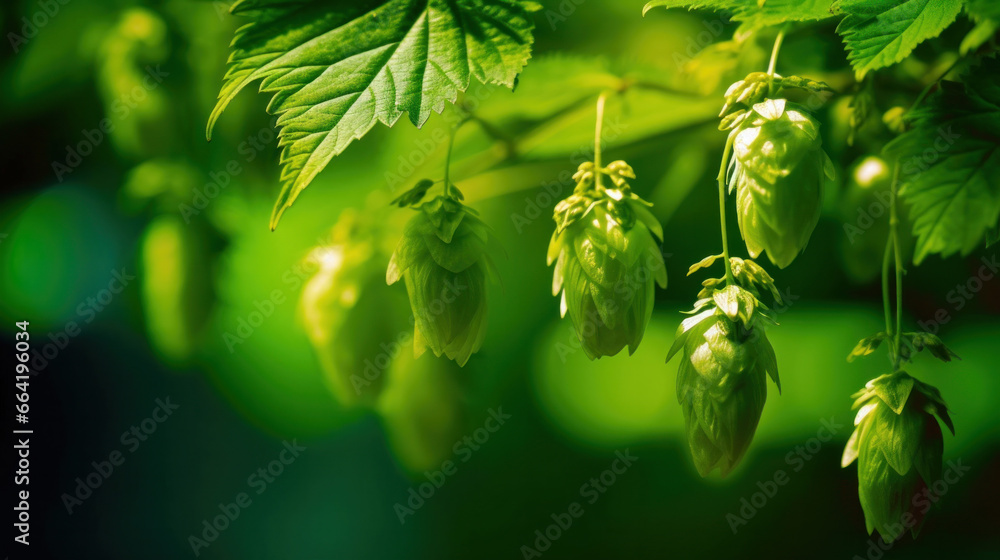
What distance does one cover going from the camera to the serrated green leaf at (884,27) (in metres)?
0.50

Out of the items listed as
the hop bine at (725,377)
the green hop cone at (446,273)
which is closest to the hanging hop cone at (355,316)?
the green hop cone at (446,273)

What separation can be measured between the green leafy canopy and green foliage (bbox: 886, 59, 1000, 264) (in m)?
0.29

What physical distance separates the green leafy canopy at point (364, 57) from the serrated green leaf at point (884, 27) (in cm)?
23

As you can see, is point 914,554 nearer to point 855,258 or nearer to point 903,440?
point 855,258

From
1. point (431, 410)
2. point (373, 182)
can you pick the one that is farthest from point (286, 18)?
point (373, 182)

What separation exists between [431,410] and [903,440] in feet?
1.71

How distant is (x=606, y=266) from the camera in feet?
1.77

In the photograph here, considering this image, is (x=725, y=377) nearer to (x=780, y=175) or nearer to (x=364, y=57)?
(x=780, y=175)

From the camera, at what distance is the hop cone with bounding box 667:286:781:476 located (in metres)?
0.52

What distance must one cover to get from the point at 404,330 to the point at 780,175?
52cm

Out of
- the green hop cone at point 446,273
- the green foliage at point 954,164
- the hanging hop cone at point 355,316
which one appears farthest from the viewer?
the hanging hop cone at point 355,316

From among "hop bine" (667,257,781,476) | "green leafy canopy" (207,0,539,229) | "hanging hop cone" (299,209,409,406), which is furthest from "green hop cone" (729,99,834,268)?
"hanging hop cone" (299,209,409,406)

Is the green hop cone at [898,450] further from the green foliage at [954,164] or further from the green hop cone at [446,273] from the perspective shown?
the green hop cone at [446,273]

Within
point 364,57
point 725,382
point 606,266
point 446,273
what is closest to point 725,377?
point 725,382
